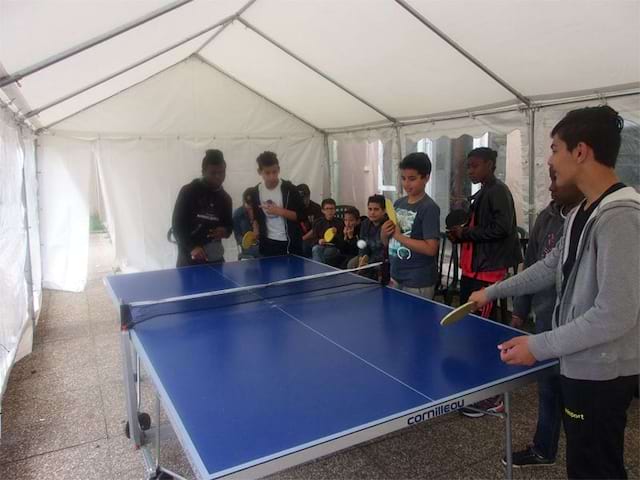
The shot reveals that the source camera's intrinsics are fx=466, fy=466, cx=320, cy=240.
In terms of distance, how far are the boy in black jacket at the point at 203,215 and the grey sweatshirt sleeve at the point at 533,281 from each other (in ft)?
8.23

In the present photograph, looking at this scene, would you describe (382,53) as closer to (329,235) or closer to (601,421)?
(329,235)

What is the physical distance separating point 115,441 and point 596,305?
2529 millimetres

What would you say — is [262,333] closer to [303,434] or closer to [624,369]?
[303,434]

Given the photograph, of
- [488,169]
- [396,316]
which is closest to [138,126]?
[488,169]

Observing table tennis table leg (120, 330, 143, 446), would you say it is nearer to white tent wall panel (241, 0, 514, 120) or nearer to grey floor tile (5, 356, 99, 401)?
grey floor tile (5, 356, 99, 401)

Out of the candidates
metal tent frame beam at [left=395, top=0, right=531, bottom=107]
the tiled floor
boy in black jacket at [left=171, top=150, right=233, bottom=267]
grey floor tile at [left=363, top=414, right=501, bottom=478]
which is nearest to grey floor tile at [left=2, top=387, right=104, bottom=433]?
the tiled floor

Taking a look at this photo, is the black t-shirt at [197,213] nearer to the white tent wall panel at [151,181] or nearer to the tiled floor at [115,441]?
the tiled floor at [115,441]

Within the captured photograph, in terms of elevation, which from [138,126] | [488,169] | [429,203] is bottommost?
[429,203]

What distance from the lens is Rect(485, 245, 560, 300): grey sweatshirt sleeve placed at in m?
1.77

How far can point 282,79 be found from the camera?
556 cm

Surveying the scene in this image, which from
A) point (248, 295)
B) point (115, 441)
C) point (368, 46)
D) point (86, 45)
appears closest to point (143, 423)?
point (115, 441)

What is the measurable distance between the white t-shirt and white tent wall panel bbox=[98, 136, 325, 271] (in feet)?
8.18

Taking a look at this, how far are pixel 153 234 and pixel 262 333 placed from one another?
4.73 m

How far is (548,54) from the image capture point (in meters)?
3.12
